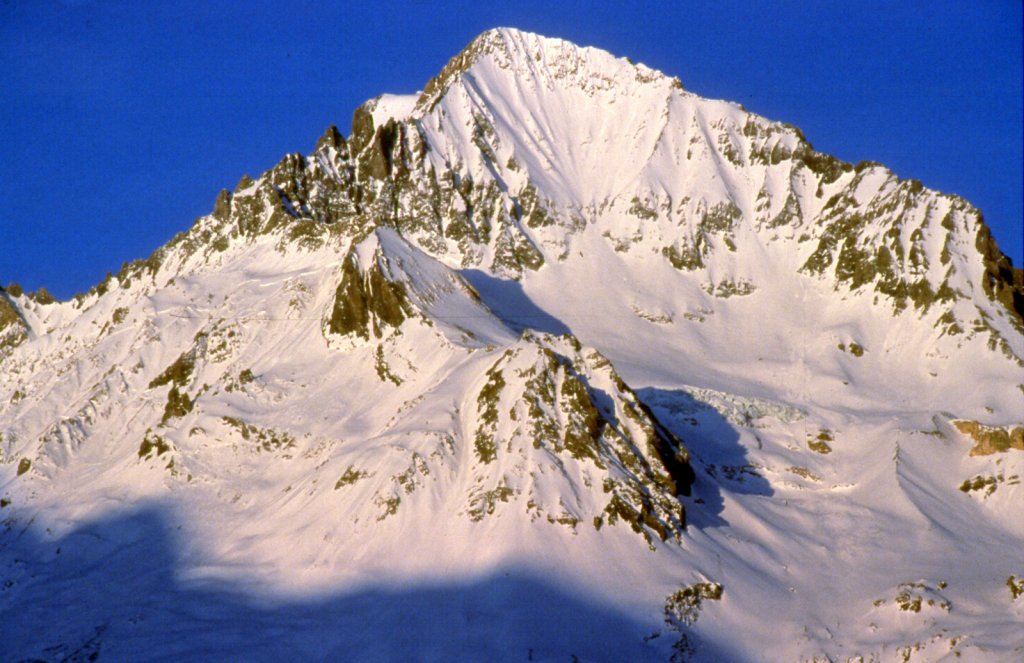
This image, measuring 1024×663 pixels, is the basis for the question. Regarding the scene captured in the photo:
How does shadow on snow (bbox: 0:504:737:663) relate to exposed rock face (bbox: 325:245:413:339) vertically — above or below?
below

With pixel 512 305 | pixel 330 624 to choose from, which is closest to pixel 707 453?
pixel 330 624

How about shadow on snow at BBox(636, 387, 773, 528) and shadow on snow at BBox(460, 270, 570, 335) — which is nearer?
shadow on snow at BBox(636, 387, 773, 528)

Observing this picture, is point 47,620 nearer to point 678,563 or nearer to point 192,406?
point 192,406

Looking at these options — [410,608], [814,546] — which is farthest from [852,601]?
[410,608]

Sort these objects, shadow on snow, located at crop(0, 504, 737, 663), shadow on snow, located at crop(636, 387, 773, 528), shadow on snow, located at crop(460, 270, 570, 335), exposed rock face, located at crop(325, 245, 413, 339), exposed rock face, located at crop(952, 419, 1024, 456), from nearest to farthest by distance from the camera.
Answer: shadow on snow, located at crop(0, 504, 737, 663) → shadow on snow, located at crop(636, 387, 773, 528) → exposed rock face, located at crop(952, 419, 1024, 456) → exposed rock face, located at crop(325, 245, 413, 339) → shadow on snow, located at crop(460, 270, 570, 335)

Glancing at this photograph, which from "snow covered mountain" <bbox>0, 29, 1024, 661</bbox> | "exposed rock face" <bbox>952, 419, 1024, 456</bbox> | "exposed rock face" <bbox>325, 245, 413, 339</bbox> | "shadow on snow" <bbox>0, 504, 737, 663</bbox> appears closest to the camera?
"shadow on snow" <bbox>0, 504, 737, 663</bbox>

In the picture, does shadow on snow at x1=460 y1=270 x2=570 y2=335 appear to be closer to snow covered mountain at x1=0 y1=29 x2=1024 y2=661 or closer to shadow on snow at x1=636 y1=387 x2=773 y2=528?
snow covered mountain at x1=0 y1=29 x2=1024 y2=661

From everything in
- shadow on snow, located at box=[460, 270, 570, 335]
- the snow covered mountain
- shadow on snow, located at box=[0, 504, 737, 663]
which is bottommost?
shadow on snow, located at box=[0, 504, 737, 663]

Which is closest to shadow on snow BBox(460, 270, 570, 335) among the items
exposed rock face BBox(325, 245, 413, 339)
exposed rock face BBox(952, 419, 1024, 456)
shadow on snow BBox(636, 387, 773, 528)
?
shadow on snow BBox(636, 387, 773, 528)
